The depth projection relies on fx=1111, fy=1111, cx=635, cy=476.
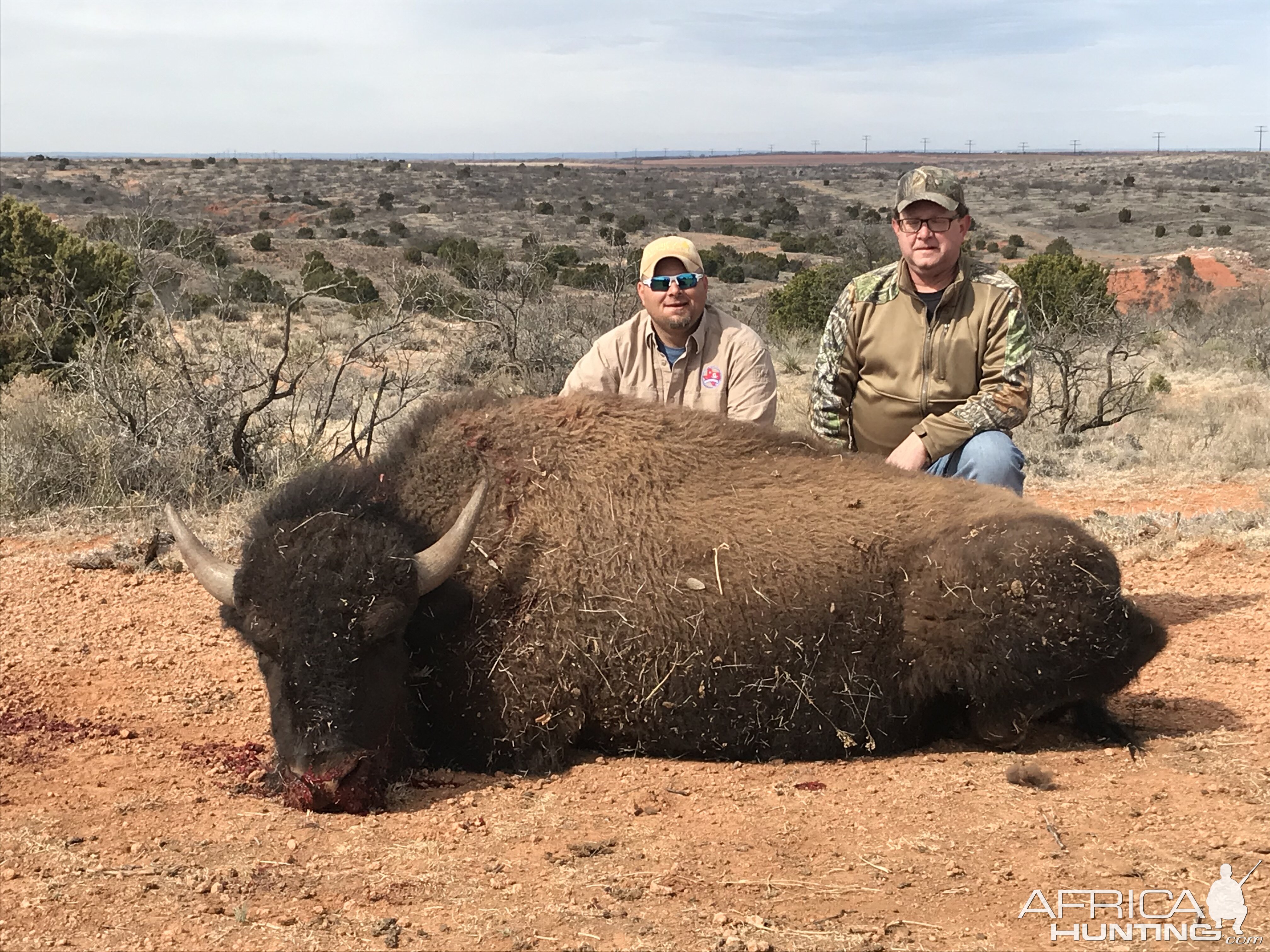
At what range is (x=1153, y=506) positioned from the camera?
35.4ft

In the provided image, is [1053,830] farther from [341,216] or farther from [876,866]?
[341,216]

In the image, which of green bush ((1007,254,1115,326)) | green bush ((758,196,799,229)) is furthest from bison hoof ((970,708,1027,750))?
green bush ((758,196,799,229))

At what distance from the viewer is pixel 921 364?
618cm

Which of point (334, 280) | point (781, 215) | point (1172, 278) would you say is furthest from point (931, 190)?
point (781, 215)

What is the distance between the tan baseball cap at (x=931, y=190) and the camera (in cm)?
588

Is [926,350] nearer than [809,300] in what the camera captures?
Yes

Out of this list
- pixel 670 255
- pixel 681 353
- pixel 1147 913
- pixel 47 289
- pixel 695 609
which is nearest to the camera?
pixel 1147 913

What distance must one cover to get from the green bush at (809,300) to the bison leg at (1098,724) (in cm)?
1604

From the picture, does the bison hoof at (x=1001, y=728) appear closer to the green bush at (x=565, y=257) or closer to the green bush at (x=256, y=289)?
the green bush at (x=256, y=289)

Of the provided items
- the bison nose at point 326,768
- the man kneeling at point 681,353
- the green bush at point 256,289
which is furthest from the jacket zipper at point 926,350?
the green bush at point 256,289

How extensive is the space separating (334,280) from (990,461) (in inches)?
725

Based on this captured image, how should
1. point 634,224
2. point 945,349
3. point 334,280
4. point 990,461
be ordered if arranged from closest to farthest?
point 990,461
point 945,349
point 334,280
point 634,224

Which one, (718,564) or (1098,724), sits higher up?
(718,564)

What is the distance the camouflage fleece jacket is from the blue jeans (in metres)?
0.06
